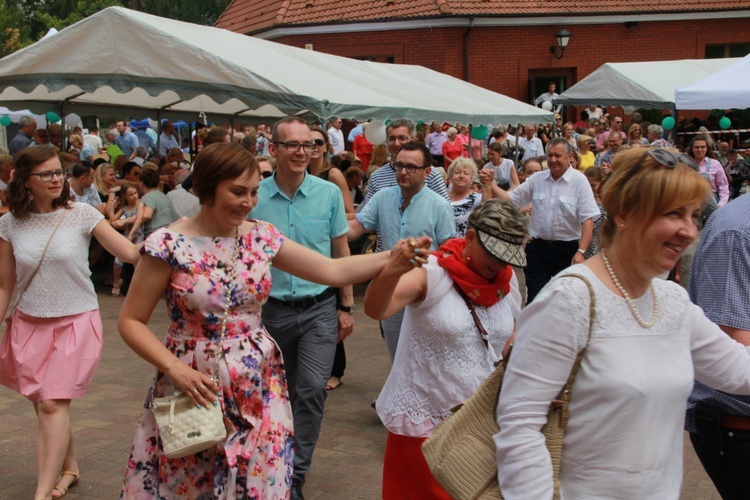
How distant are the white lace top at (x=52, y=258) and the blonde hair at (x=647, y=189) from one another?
3.19 metres

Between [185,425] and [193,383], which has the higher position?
[193,383]

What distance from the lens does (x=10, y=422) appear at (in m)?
6.27

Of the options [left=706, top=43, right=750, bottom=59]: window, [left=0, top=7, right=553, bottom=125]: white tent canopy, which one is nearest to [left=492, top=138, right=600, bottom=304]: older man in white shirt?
[left=0, top=7, right=553, bottom=125]: white tent canopy

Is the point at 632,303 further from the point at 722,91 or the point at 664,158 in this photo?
the point at 722,91

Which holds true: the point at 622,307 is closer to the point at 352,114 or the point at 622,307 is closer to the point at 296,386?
the point at 296,386

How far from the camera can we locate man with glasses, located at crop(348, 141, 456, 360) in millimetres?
5879

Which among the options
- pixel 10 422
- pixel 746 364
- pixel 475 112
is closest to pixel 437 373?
pixel 746 364

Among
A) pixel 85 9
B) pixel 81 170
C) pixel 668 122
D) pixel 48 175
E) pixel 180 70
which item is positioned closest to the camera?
pixel 48 175

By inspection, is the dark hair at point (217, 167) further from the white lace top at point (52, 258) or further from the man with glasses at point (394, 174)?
the man with glasses at point (394, 174)

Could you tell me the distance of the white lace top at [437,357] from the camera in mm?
3588

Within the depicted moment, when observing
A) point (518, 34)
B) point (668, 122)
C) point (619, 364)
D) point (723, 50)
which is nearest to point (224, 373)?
point (619, 364)

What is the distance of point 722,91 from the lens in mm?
9328

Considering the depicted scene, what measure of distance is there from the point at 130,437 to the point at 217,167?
3256mm

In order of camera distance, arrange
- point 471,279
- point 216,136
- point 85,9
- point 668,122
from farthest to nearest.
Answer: point 85,9, point 668,122, point 216,136, point 471,279
